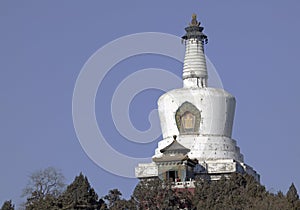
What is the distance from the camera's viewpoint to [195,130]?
244 ft

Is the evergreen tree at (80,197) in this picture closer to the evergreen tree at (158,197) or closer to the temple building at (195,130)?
the evergreen tree at (158,197)

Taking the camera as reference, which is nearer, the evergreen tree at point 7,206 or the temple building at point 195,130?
the evergreen tree at point 7,206

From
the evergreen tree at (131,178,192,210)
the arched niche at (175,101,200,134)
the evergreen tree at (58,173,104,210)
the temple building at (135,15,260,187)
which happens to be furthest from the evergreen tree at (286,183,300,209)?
the arched niche at (175,101,200,134)

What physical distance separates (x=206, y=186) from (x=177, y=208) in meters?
3.35

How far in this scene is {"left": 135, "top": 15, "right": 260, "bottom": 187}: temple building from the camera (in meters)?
69.5

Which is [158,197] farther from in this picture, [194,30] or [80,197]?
[194,30]

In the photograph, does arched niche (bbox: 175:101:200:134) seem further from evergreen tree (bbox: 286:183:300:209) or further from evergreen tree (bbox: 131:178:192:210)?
evergreen tree (bbox: 286:183:300:209)

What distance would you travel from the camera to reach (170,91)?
75812 mm

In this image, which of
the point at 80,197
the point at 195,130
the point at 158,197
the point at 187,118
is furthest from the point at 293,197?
the point at 187,118

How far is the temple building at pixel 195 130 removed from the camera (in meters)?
69.5

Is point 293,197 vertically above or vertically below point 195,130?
below

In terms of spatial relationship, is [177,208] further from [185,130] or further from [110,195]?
[185,130]

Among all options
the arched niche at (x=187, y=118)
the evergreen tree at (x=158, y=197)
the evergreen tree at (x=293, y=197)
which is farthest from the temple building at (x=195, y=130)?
the evergreen tree at (x=293, y=197)

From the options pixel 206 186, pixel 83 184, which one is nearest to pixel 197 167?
pixel 206 186
